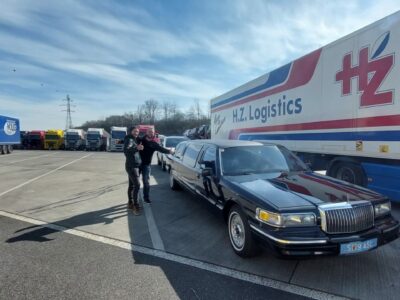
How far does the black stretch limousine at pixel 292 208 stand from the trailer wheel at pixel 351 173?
1.78 m

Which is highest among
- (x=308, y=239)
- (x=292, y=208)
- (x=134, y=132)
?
(x=134, y=132)

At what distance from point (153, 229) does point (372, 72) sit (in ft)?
16.1

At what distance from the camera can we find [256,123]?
31.7 feet

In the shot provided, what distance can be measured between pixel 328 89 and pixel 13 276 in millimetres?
6490

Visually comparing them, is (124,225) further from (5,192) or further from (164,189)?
(5,192)

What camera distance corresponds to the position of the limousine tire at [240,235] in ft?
11.8

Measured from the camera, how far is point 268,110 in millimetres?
8828

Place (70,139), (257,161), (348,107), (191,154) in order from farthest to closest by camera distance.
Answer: (70,139)
(191,154)
(348,107)
(257,161)

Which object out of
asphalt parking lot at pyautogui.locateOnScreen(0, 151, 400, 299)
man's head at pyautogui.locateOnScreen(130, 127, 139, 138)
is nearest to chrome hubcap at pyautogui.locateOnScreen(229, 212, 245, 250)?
asphalt parking lot at pyautogui.locateOnScreen(0, 151, 400, 299)

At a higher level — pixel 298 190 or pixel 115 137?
pixel 115 137

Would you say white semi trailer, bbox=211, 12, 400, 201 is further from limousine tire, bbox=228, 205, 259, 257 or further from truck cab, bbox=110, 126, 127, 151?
truck cab, bbox=110, 126, 127, 151

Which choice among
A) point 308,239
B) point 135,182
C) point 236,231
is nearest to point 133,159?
point 135,182

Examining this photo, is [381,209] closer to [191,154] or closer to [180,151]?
[191,154]

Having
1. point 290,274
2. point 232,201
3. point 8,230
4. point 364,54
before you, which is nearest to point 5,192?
point 8,230
